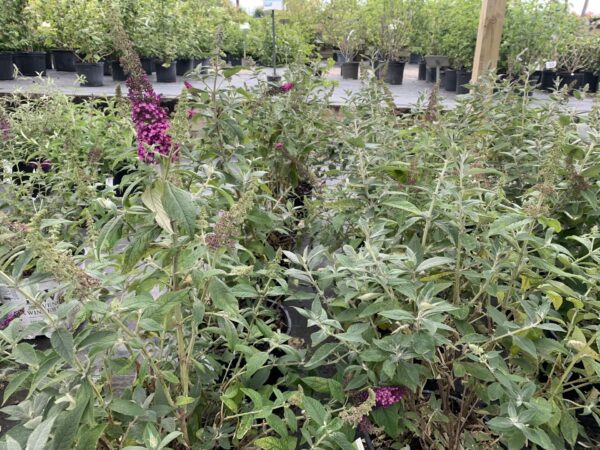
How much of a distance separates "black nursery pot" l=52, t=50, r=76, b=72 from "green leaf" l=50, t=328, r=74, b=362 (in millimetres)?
8528

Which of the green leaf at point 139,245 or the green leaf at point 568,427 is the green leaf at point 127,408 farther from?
the green leaf at point 568,427

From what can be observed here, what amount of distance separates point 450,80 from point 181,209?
723cm

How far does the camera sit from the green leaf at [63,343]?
2.81ft

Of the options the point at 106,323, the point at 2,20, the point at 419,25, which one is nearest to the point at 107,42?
the point at 2,20

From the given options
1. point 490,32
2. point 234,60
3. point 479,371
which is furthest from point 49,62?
point 479,371

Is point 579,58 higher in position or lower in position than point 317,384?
higher

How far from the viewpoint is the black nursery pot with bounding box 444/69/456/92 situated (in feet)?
24.0

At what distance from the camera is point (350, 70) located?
8.79 m

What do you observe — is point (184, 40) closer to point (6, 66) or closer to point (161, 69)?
point (161, 69)

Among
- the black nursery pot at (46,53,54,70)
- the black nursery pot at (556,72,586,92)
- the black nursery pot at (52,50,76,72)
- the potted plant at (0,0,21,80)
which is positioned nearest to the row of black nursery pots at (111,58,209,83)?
the black nursery pot at (52,50,76,72)

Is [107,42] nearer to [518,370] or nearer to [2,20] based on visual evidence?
[2,20]

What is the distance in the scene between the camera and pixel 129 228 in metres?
1.34

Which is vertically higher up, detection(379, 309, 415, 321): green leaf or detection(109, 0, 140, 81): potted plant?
detection(109, 0, 140, 81): potted plant

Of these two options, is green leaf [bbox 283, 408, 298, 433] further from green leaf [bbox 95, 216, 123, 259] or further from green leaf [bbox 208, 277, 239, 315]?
green leaf [bbox 95, 216, 123, 259]
